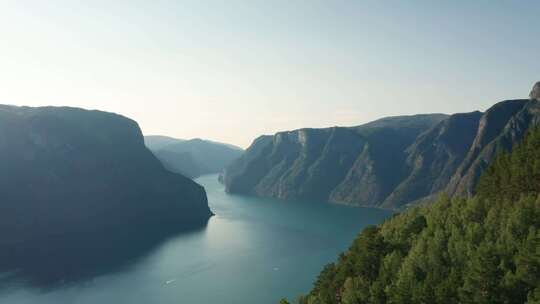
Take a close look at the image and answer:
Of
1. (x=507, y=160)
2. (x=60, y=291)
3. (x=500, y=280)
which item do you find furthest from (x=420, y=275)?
(x=60, y=291)

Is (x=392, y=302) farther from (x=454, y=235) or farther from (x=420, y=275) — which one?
(x=454, y=235)

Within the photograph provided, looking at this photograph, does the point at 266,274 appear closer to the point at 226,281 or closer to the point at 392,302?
the point at 226,281

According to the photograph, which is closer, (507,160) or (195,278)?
(507,160)

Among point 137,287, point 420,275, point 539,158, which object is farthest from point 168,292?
point 539,158

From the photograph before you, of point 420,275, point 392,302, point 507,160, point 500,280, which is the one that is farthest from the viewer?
point 507,160

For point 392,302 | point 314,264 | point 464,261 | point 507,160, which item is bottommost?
point 314,264

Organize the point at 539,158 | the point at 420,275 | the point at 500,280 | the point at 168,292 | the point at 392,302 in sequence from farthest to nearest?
the point at 168,292, the point at 539,158, the point at 420,275, the point at 392,302, the point at 500,280

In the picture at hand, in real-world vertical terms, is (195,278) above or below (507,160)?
below
